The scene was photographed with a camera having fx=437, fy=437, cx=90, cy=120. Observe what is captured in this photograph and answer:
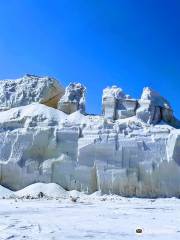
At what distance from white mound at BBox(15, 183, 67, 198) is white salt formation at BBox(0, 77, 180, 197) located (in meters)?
0.76

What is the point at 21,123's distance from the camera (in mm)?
34938

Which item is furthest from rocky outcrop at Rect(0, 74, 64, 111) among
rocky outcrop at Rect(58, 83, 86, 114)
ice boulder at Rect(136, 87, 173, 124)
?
ice boulder at Rect(136, 87, 173, 124)

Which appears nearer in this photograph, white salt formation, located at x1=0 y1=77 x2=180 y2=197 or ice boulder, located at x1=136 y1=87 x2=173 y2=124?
white salt formation, located at x1=0 y1=77 x2=180 y2=197

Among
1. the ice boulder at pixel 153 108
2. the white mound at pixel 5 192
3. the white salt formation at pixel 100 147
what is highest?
the ice boulder at pixel 153 108

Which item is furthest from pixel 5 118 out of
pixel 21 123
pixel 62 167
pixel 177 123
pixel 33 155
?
pixel 177 123

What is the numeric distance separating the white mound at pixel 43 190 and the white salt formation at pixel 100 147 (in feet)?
2.50

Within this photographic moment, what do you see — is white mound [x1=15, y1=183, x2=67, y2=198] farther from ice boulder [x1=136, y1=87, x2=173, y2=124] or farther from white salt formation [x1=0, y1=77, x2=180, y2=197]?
ice boulder [x1=136, y1=87, x2=173, y2=124]

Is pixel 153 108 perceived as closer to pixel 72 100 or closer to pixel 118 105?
pixel 118 105

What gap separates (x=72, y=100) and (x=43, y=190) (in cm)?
931

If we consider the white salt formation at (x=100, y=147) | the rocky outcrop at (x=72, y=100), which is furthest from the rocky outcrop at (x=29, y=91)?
the white salt formation at (x=100, y=147)

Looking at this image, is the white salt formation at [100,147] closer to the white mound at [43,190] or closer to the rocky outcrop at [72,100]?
the rocky outcrop at [72,100]

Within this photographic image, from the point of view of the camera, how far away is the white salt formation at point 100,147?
99.4ft

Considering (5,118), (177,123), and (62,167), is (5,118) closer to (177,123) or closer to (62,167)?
(62,167)

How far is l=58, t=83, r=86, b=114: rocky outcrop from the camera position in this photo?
1443 inches
